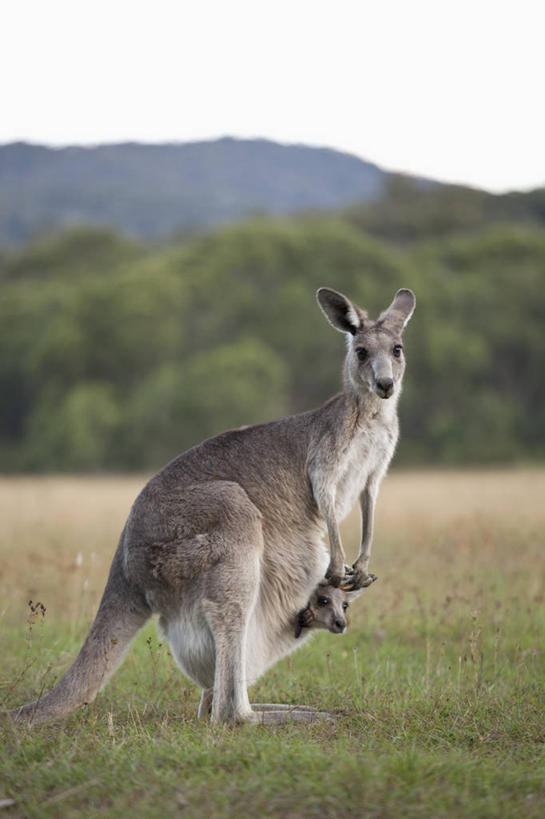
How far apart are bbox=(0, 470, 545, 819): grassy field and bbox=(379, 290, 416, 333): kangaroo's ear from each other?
1.78 metres

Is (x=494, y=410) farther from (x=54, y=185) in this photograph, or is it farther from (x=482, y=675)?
(x=54, y=185)

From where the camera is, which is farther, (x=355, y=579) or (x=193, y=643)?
(x=355, y=579)

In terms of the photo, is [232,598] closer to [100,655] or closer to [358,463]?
[100,655]

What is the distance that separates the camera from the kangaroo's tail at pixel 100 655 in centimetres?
459

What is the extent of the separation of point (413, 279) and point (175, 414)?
12.2 meters

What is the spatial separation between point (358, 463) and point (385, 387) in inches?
21.2

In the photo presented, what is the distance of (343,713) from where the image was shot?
16.3 feet

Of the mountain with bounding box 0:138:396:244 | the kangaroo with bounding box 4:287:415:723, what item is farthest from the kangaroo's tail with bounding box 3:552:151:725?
the mountain with bounding box 0:138:396:244

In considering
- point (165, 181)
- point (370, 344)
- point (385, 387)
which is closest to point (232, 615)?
point (385, 387)

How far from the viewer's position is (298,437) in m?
5.31

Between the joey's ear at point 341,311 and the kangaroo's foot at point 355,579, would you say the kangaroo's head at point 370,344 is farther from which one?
the kangaroo's foot at point 355,579

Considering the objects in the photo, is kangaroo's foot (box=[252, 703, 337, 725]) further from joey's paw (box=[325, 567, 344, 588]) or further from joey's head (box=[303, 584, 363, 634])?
joey's paw (box=[325, 567, 344, 588])

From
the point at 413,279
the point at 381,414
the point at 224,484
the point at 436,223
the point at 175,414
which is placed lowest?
the point at 175,414

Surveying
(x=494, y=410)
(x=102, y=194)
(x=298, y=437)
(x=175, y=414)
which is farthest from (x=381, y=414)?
(x=102, y=194)
